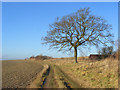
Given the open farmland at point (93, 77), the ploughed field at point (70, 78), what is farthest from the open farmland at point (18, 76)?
the open farmland at point (93, 77)

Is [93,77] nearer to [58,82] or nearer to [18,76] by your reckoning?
[58,82]

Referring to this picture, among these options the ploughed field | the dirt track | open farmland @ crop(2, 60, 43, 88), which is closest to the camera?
the dirt track

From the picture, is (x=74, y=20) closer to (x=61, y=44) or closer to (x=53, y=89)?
(x=61, y=44)

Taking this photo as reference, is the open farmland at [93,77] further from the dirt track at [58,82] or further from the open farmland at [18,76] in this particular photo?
the open farmland at [18,76]

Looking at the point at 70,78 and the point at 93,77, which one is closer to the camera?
the point at 93,77

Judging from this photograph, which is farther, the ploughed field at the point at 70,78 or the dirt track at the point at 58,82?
the ploughed field at the point at 70,78

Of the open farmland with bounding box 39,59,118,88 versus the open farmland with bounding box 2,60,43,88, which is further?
the open farmland with bounding box 2,60,43,88

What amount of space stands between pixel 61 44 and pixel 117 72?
17.0m

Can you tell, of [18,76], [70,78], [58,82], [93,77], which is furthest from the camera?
[18,76]

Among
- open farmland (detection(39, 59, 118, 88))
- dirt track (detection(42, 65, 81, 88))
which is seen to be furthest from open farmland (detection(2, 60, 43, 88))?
open farmland (detection(39, 59, 118, 88))

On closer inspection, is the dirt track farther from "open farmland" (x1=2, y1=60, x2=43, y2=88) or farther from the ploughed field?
"open farmland" (x1=2, y1=60, x2=43, y2=88)

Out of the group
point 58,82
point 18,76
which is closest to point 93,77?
point 58,82

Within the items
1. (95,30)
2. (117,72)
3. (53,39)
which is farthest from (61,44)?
(117,72)

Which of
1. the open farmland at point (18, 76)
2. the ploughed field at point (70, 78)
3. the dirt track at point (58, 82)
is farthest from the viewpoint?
the open farmland at point (18, 76)
